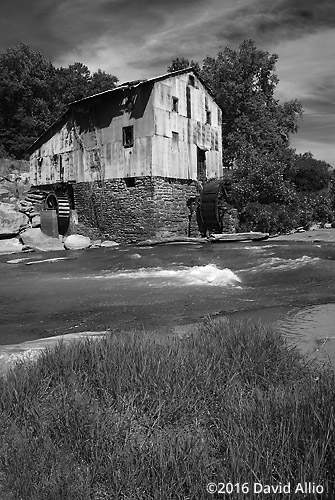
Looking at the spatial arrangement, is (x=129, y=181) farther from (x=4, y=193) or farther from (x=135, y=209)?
(x=4, y=193)

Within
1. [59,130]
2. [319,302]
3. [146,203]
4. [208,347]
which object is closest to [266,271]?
[319,302]

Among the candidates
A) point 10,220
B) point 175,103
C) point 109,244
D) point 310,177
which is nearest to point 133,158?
point 175,103

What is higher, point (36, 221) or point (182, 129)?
point (182, 129)

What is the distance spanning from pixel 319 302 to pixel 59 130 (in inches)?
939

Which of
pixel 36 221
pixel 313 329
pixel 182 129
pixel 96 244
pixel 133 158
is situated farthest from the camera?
pixel 36 221

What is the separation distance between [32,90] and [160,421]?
1925 inches

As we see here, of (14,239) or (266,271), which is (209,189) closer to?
(14,239)

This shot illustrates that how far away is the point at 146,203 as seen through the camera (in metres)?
23.4

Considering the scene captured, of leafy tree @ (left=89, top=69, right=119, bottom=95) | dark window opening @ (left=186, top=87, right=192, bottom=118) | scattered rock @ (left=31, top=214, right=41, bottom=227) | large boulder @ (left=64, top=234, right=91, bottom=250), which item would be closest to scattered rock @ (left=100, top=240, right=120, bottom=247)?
large boulder @ (left=64, top=234, right=91, bottom=250)

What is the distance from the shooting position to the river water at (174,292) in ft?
22.4

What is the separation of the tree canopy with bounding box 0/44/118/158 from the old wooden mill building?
671 inches

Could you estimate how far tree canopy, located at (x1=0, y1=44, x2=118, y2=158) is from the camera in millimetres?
43844

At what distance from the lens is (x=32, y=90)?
1816 inches

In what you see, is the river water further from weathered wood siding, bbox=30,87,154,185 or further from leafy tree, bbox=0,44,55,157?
leafy tree, bbox=0,44,55,157
